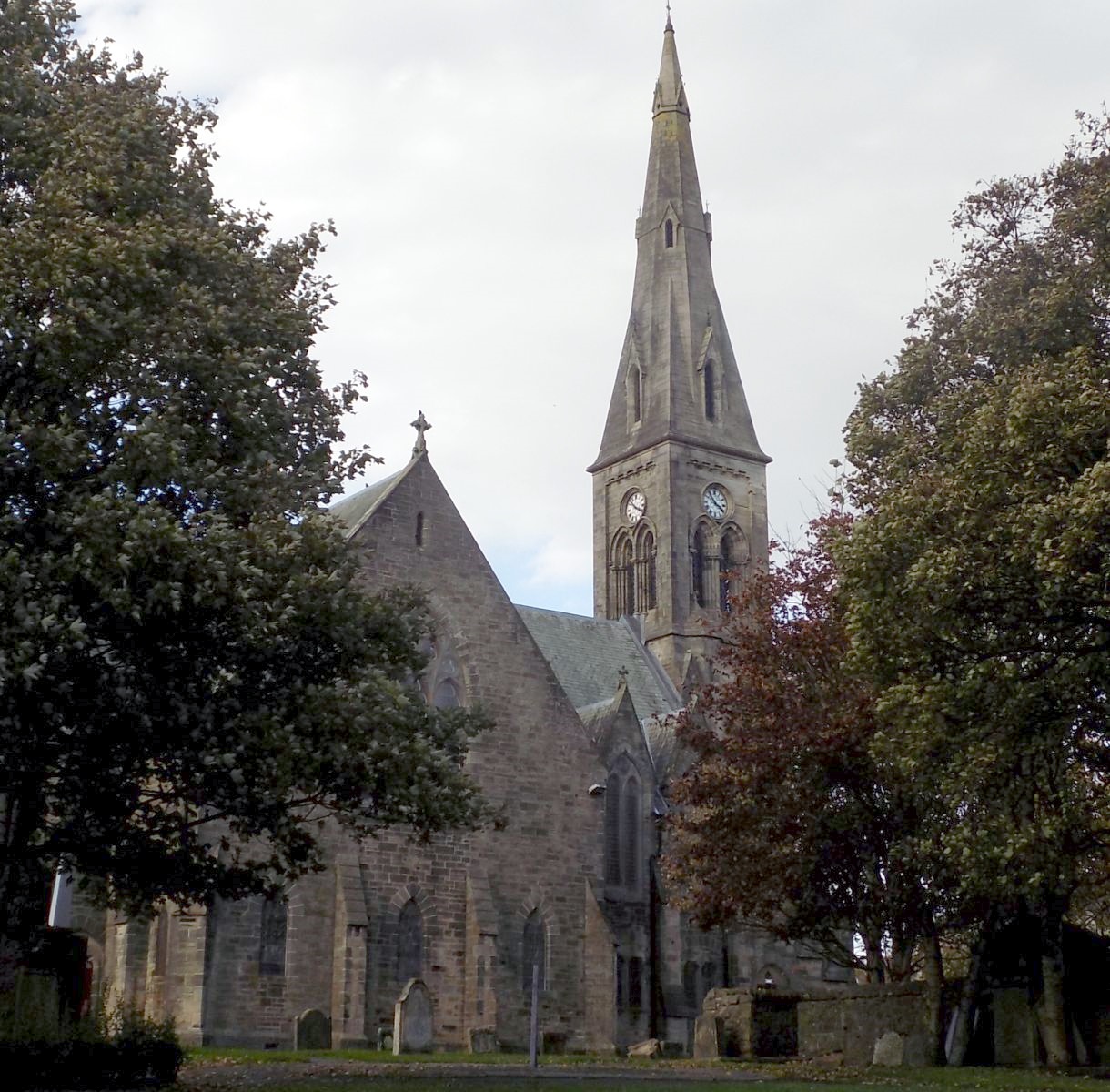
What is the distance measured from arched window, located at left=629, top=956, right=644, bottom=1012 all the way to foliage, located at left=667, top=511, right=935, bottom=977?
11.9 metres

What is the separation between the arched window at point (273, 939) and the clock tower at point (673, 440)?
30.4 metres

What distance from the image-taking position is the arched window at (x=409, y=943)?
36250mm

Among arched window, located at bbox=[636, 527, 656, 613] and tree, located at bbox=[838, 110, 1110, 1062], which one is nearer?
tree, located at bbox=[838, 110, 1110, 1062]

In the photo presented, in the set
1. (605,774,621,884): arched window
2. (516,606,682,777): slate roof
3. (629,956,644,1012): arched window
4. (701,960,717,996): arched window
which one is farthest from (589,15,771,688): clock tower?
(629,956,644,1012): arched window

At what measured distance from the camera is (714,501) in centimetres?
6781

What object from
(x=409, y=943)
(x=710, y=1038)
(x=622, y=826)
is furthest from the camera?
(x=622, y=826)

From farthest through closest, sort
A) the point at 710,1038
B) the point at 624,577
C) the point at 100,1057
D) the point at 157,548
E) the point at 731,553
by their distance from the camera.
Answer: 1. the point at 624,577
2. the point at 731,553
3. the point at 710,1038
4. the point at 100,1057
5. the point at 157,548

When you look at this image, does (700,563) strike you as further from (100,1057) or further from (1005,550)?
(100,1057)

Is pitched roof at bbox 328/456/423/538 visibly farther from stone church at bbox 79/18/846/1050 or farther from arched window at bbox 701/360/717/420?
arched window at bbox 701/360/717/420

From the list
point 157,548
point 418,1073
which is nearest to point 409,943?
point 418,1073

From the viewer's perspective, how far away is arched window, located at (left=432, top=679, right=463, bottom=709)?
1537 inches

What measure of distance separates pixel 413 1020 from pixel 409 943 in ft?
14.8

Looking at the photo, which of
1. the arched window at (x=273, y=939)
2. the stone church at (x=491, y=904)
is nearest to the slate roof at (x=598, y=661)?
the stone church at (x=491, y=904)

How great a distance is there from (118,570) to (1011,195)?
16.5 m
